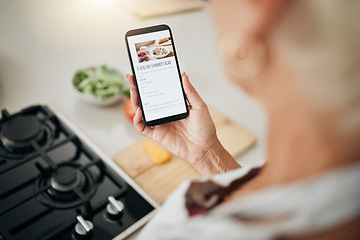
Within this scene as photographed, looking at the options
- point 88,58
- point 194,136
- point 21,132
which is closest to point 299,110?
Answer: point 194,136

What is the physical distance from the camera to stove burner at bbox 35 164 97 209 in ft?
2.43

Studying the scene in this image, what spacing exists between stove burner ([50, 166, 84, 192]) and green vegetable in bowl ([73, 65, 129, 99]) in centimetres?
27

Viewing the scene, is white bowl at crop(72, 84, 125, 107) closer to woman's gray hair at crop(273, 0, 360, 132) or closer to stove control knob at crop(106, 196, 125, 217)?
stove control knob at crop(106, 196, 125, 217)

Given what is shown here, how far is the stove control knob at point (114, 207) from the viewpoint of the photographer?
71 cm

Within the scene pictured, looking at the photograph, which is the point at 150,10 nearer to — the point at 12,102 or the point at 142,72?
the point at 12,102

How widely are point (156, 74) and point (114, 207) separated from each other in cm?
30

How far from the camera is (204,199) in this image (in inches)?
15.0

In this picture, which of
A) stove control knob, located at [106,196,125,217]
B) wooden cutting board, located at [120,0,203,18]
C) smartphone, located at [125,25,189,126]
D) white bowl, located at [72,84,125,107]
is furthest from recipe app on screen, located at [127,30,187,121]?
wooden cutting board, located at [120,0,203,18]

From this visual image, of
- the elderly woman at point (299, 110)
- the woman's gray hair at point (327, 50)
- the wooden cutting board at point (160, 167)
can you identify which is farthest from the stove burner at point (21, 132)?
the woman's gray hair at point (327, 50)

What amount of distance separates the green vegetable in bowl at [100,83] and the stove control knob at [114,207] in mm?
364

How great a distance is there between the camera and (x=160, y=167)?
873 mm

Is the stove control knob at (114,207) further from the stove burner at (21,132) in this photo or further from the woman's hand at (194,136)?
the stove burner at (21,132)

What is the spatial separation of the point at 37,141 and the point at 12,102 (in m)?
0.21

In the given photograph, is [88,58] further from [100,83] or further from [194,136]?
[194,136]
